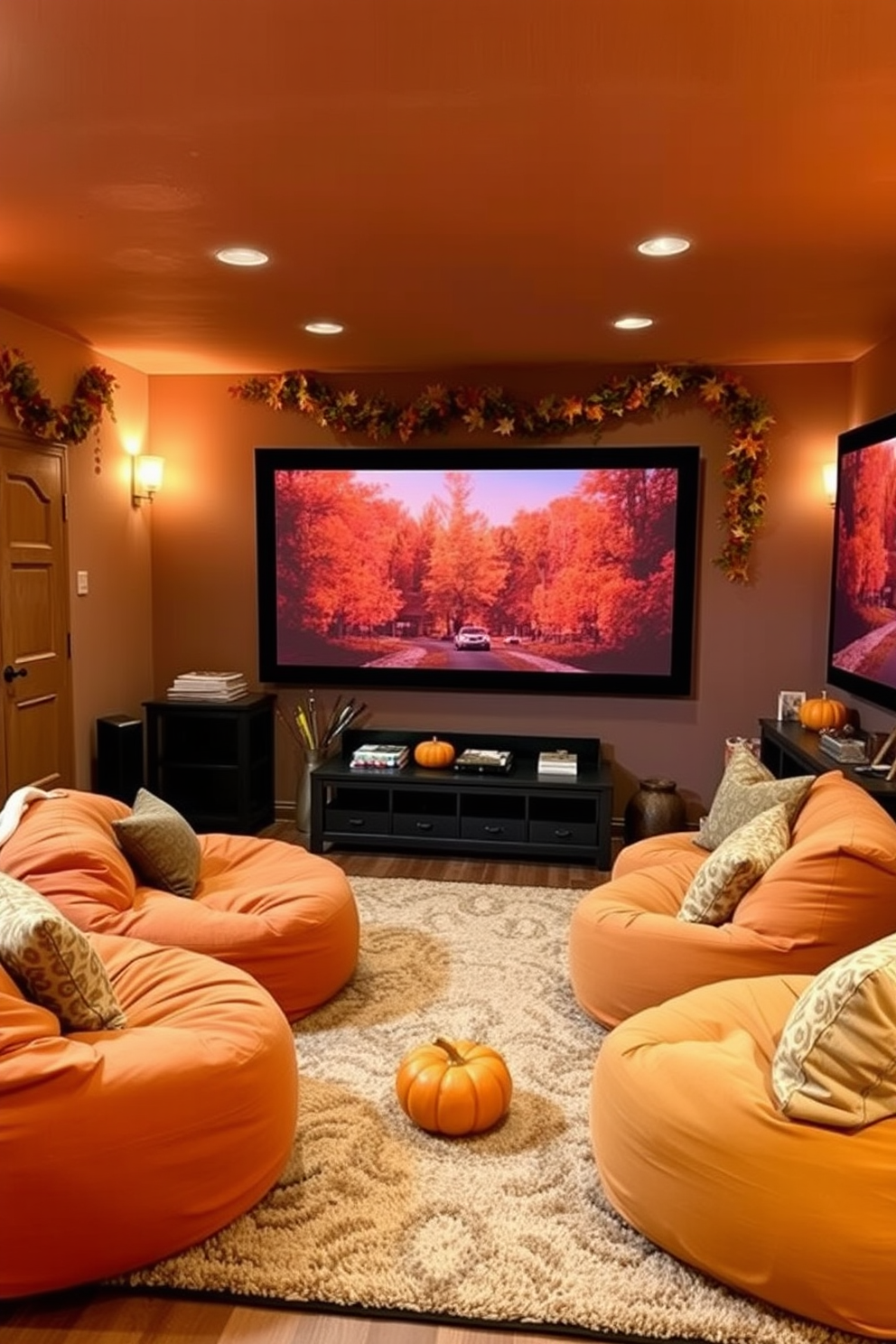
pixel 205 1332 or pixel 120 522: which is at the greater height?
pixel 120 522

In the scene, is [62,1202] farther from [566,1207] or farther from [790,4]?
[790,4]

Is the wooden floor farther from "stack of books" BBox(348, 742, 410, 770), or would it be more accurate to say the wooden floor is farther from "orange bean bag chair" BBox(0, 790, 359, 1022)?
"stack of books" BBox(348, 742, 410, 770)

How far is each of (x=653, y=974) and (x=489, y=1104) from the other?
2.22ft

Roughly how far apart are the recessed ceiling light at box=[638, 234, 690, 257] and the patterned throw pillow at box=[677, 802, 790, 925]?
1.93 m

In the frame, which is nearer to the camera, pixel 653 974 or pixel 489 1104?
pixel 489 1104

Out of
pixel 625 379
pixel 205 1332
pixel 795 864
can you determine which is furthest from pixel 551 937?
pixel 625 379

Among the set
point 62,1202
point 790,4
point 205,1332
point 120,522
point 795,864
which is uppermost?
point 790,4

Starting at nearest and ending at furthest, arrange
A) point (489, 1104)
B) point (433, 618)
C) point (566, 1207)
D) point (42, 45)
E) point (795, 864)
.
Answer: point (42, 45) → point (566, 1207) → point (489, 1104) → point (795, 864) → point (433, 618)

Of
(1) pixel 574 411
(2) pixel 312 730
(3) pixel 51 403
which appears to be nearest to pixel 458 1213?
(2) pixel 312 730

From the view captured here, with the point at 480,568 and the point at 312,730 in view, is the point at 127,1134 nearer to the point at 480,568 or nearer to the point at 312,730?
the point at 312,730

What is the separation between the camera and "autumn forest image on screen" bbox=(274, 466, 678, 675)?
535cm

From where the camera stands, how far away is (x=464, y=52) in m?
2.04

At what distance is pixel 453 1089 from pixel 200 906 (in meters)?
1.11

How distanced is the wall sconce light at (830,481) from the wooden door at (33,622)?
3.98 meters
